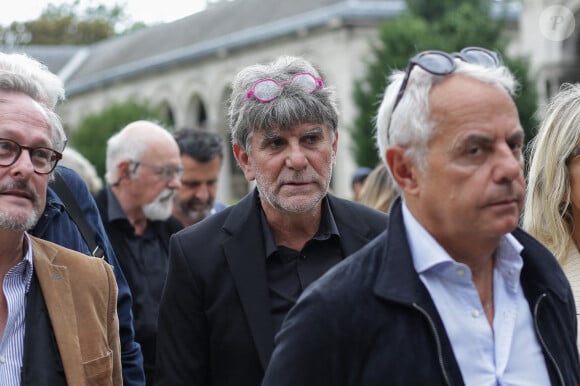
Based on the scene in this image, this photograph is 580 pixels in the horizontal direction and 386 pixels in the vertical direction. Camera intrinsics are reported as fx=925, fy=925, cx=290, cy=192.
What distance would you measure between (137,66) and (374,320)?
47879 millimetres

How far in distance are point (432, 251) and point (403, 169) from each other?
0.25 m

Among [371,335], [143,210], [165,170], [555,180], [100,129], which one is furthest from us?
[100,129]

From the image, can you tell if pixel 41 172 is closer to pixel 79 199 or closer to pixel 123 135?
pixel 79 199

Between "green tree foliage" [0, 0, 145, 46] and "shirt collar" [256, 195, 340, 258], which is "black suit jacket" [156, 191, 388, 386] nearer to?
"shirt collar" [256, 195, 340, 258]

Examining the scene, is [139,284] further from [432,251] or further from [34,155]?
[432,251]

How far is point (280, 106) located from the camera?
3.66 m

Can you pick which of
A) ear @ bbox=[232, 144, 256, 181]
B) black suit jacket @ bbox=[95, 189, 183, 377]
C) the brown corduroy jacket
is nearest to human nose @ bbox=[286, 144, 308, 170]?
ear @ bbox=[232, 144, 256, 181]

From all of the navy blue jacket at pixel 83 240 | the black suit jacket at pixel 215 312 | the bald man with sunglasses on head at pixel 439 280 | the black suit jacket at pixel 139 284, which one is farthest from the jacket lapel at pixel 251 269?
the black suit jacket at pixel 139 284

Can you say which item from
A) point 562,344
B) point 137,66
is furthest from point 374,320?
point 137,66

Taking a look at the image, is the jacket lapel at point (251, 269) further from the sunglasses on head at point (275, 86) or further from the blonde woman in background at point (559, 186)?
the blonde woman in background at point (559, 186)

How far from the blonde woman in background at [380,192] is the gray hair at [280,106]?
112 inches

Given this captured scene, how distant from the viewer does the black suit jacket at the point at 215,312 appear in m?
3.43

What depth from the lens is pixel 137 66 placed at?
48969 mm

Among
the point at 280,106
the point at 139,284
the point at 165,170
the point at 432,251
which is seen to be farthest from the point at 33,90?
the point at 165,170
